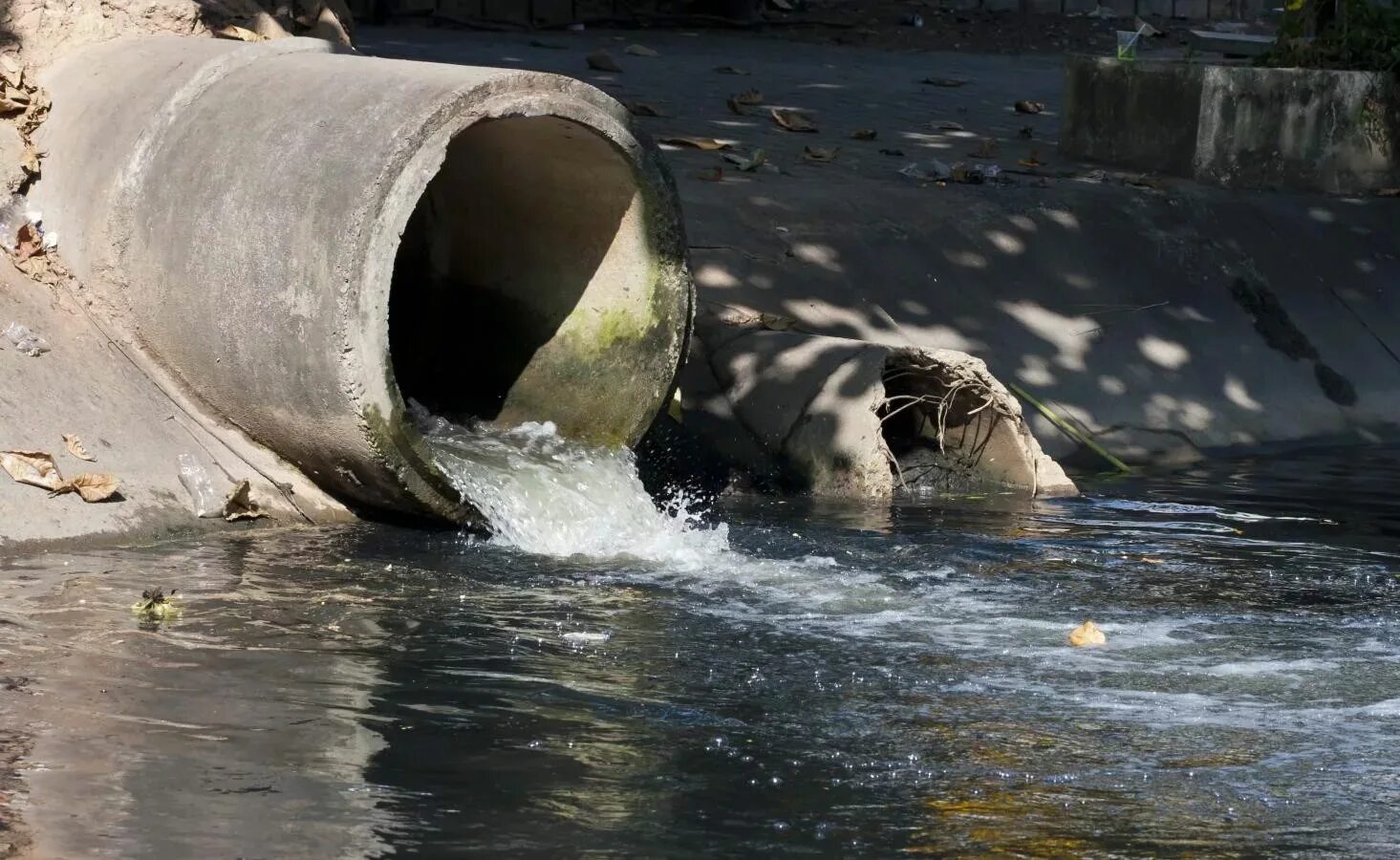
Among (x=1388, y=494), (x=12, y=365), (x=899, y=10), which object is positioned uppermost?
(x=899, y=10)

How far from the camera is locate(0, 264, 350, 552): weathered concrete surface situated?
6.58 metres

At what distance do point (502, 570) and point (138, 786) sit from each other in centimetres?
239

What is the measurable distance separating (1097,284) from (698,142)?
7.84ft

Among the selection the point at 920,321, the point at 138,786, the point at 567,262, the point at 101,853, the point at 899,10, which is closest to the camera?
the point at 101,853

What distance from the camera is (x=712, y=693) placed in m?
4.99

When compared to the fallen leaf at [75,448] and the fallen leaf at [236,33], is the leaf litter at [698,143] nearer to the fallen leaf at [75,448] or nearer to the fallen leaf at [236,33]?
the fallen leaf at [236,33]

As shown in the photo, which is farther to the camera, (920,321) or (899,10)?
(899,10)

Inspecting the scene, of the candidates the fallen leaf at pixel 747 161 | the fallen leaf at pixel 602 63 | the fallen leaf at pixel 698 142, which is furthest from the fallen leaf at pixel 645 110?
the fallen leaf at pixel 602 63

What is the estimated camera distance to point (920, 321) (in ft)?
31.2

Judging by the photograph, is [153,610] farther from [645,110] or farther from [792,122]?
[792,122]

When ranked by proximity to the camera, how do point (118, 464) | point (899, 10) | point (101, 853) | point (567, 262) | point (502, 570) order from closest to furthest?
point (101, 853) → point (502, 570) → point (118, 464) → point (567, 262) → point (899, 10)

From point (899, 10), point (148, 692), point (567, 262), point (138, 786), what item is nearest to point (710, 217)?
point (567, 262)

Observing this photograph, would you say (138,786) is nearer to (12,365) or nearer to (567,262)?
(12,365)

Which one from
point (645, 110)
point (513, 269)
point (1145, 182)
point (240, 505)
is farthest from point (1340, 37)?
point (240, 505)
